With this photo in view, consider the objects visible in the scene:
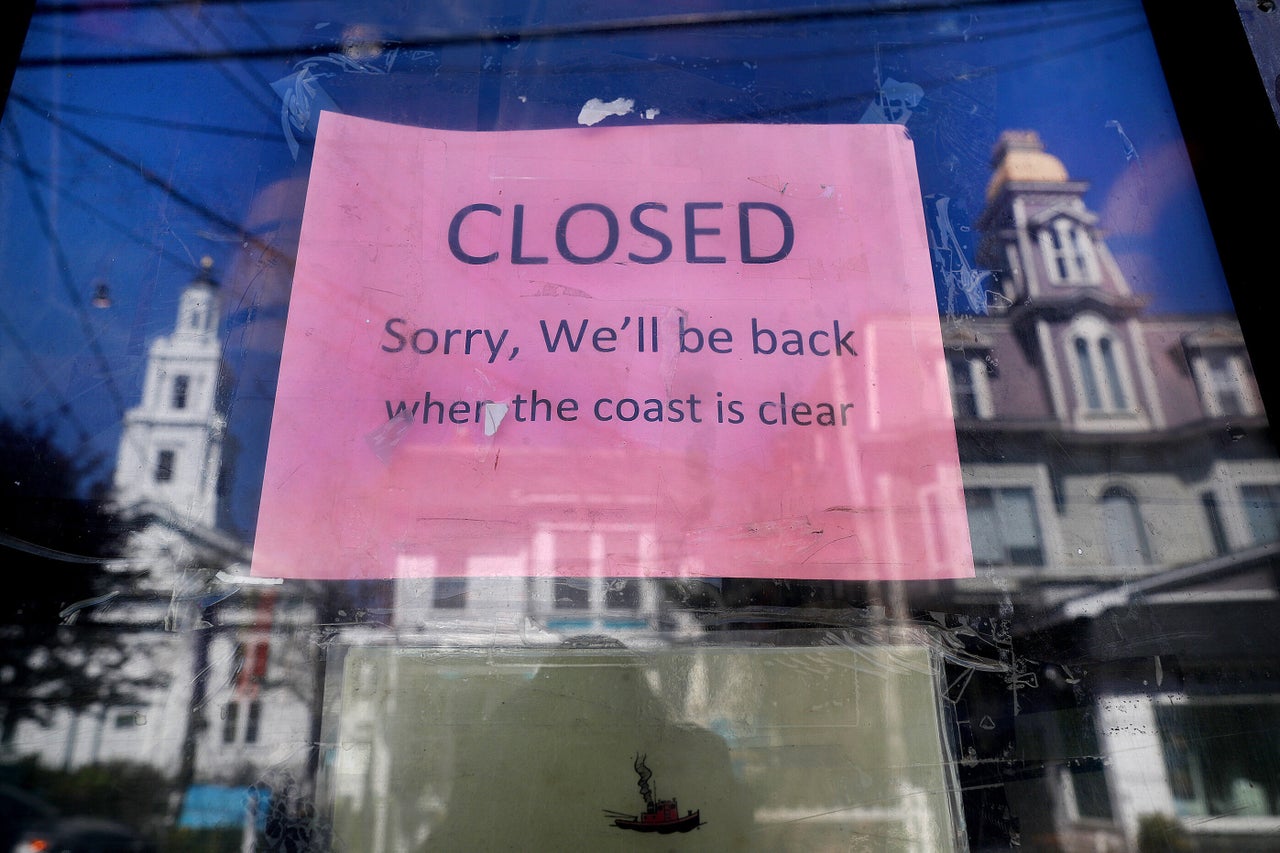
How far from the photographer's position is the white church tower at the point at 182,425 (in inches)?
75.7

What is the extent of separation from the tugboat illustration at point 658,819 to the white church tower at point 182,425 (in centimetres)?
122

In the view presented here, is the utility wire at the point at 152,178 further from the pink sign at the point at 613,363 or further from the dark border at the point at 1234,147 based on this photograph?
the dark border at the point at 1234,147

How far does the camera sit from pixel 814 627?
71.8 inches

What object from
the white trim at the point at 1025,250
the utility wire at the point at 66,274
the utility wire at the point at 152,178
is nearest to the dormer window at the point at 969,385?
the white trim at the point at 1025,250

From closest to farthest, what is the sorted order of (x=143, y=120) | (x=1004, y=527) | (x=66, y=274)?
(x=1004, y=527), (x=66, y=274), (x=143, y=120)

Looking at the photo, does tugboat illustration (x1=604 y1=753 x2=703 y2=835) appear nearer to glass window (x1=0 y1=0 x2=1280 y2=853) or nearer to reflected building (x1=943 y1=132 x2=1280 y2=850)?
glass window (x1=0 y1=0 x2=1280 y2=853)

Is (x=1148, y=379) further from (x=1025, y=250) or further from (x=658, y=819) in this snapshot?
(x=658, y=819)

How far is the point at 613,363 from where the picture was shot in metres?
2.03

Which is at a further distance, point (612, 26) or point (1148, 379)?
point (612, 26)

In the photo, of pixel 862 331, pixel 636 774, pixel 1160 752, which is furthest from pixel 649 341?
pixel 1160 752

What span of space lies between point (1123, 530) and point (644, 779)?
1.33m

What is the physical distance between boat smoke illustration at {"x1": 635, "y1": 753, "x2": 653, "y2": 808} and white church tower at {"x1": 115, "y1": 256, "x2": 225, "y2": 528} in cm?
119

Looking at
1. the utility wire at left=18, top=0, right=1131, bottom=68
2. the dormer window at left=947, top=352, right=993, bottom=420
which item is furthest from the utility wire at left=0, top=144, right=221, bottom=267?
the dormer window at left=947, top=352, right=993, bottom=420

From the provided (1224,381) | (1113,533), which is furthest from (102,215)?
(1224,381)
